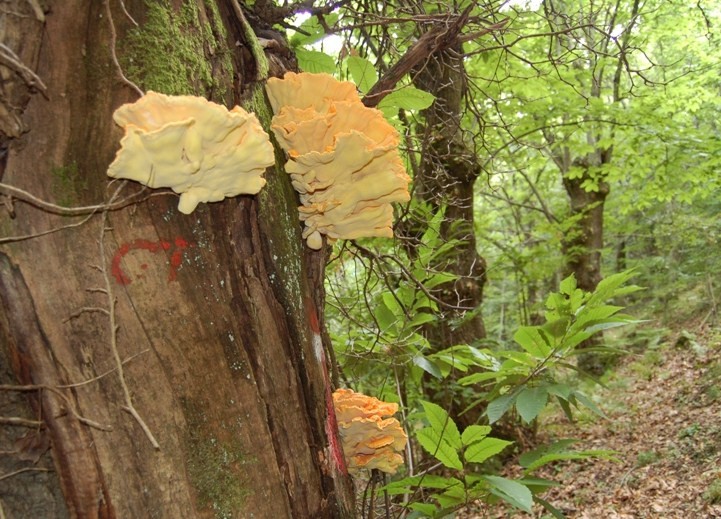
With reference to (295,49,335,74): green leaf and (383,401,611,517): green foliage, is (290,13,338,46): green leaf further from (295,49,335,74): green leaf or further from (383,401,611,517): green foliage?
(383,401,611,517): green foliage

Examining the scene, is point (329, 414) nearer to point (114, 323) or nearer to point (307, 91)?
point (114, 323)

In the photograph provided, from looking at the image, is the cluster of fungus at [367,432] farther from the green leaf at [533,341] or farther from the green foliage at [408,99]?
the green foliage at [408,99]

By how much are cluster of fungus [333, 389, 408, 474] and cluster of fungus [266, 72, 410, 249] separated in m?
0.61

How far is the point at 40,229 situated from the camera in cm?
121

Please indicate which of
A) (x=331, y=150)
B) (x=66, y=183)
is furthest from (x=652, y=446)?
(x=66, y=183)

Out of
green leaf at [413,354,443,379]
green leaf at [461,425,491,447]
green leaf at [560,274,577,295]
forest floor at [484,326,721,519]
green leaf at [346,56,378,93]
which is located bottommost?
forest floor at [484,326,721,519]

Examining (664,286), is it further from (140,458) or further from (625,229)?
(140,458)

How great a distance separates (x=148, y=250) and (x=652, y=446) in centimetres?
756

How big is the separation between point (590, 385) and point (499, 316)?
19.5ft

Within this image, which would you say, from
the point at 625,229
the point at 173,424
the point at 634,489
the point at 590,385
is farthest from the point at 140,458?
the point at 625,229

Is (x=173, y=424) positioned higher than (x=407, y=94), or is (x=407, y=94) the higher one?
(x=407, y=94)

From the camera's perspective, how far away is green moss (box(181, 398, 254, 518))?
126 centimetres

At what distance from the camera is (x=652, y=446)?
22.9 feet

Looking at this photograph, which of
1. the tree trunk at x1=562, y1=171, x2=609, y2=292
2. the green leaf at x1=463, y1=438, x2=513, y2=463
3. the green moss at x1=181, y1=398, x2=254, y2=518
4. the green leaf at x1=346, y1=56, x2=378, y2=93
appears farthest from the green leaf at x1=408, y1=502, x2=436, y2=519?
the tree trunk at x1=562, y1=171, x2=609, y2=292
